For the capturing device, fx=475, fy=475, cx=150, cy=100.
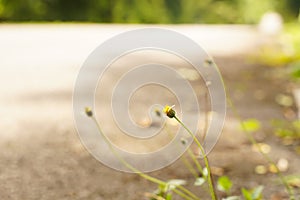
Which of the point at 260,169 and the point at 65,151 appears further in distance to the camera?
the point at 65,151

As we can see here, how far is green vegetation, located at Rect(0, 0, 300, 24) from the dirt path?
27.8 feet

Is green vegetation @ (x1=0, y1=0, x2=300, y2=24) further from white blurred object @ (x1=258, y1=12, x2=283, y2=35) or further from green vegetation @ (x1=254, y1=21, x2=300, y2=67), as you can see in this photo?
green vegetation @ (x1=254, y1=21, x2=300, y2=67)

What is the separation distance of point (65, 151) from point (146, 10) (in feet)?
40.8

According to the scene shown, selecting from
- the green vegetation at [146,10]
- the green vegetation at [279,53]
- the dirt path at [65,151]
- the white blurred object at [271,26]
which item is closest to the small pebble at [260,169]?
the dirt path at [65,151]

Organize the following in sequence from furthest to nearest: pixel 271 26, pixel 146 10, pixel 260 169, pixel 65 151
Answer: pixel 146 10 → pixel 271 26 → pixel 65 151 → pixel 260 169

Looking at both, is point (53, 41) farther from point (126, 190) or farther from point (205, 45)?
point (126, 190)

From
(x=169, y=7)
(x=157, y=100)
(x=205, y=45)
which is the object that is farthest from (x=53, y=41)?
(x=169, y=7)

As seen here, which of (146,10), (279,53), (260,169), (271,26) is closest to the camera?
(260,169)

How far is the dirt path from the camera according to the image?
6.59 feet

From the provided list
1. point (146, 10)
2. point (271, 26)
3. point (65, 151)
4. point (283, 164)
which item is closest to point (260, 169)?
point (283, 164)

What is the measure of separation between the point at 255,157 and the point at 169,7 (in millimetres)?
13317

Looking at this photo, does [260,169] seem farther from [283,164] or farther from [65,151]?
[65,151]

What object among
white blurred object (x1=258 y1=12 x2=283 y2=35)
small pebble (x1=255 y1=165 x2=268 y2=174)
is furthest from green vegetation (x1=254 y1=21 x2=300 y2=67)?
small pebble (x1=255 y1=165 x2=268 y2=174)

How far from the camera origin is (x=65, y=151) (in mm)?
2482
